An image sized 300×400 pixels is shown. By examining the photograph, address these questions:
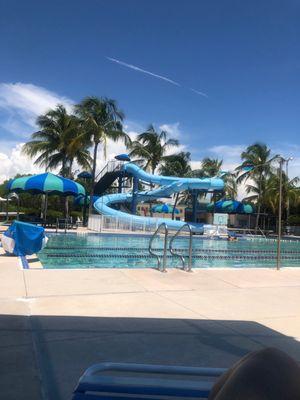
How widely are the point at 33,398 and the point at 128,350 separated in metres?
1.32

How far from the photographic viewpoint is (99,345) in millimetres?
4586

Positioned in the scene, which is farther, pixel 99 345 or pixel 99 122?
pixel 99 122

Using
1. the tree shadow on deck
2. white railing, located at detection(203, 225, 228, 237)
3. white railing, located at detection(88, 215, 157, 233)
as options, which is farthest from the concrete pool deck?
white railing, located at detection(203, 225, 228, 237)

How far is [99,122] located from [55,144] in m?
3.94

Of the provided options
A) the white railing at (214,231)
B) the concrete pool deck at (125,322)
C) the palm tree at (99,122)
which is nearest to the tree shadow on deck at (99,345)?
the concrete pool deck at (125,322)

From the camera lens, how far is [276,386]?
1.53 m

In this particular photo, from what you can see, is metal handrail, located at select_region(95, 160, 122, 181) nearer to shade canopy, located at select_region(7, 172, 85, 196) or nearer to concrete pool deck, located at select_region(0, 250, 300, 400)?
shade canopy, located at select_region(7, 172, 85, 196)

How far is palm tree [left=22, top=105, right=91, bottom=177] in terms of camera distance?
118ft

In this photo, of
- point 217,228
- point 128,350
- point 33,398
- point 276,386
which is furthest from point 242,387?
point 217,228

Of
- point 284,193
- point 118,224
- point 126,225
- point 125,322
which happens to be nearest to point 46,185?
point 118,224

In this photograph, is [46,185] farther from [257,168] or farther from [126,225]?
[257,168]

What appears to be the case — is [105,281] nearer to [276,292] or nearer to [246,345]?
[276,292]

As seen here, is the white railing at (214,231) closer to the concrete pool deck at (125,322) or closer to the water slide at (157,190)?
the water slide at (157,190)

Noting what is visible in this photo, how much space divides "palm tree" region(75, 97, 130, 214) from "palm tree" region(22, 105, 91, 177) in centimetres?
81
